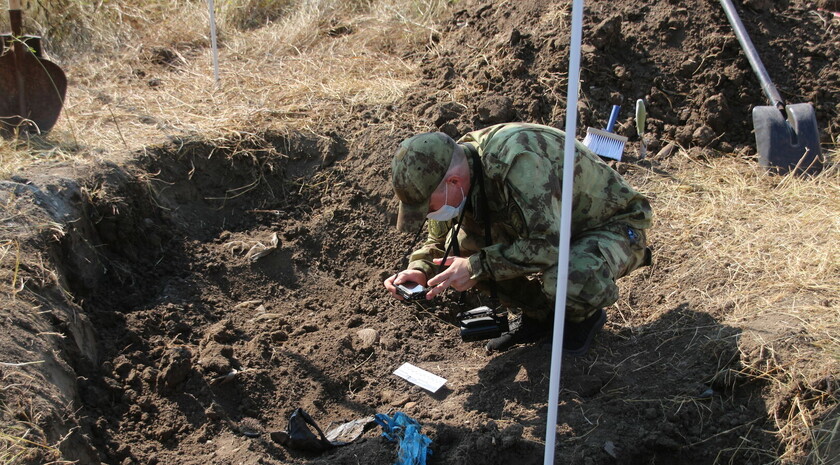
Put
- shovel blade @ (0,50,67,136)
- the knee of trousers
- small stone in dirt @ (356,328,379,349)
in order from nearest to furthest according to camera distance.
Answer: the knee of trousers, small stone in dirt @ (356,328,379,349), shovel blade @ (0,50,67,136)

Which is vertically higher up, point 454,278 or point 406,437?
point 454,278

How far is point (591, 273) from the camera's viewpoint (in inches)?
122

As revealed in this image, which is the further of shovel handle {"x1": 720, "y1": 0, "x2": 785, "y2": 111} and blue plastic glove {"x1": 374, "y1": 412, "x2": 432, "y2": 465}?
shovel handle {"x1": 720, "y1": 0, "x2": 785, "y2": 111}

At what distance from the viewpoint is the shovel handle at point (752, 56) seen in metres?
4.92

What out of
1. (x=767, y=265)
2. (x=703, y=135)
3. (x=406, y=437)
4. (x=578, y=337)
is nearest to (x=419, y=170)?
(x=406, y=437)

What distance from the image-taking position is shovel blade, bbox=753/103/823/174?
4.69 m

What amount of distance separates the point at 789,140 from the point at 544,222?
2662 mm

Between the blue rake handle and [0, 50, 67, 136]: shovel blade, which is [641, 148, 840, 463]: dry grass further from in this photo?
[0, 50, 67, 136]: shovel blade

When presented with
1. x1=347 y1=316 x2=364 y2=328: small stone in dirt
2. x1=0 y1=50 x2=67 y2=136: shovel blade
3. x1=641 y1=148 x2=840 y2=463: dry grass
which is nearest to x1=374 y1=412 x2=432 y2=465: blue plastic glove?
x1=347 y1=316 x2=364 y2=328: small stone in dirt

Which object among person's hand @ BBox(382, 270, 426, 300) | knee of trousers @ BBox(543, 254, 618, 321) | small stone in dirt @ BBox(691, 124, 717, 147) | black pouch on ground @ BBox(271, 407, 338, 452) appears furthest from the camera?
small stone in dirt @ BBox(691, 124, 717, 147)

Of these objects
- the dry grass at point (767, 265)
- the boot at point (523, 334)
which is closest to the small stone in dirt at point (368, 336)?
the boot at point (523, 334)

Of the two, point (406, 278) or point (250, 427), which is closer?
point (250, 427)

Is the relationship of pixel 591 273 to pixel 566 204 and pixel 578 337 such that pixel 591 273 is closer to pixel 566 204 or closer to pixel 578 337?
pixel 578 337

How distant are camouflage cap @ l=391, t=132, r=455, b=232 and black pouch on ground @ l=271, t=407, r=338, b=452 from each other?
35.0 inches
